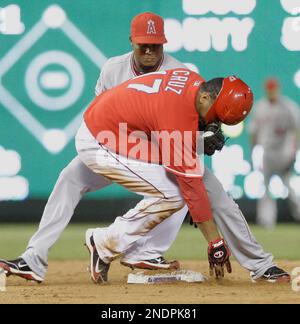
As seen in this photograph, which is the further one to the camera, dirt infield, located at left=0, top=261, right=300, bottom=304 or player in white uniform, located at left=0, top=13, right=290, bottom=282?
player in white uniform, located at left=0, top=13, right=290, bottom=282

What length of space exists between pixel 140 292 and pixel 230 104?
136cm

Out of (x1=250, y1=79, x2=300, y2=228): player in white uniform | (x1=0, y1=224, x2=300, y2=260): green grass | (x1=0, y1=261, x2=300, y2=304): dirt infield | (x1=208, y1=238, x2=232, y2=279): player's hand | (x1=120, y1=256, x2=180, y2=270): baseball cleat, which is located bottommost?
(x1=0, y1=261, x2=300, y2=304): dirt infield

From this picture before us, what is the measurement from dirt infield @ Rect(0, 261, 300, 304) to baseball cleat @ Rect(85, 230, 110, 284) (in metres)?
0.07

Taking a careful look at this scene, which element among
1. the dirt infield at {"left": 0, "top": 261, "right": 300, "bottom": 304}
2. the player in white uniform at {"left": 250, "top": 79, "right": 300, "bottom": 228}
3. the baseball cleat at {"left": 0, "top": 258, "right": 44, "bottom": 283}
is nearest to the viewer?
the dirt infield at {"left": 0, "top": 261, "right": 300, "bottom": 304}

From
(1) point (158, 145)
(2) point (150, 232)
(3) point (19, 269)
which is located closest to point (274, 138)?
(2) point (150, 232)

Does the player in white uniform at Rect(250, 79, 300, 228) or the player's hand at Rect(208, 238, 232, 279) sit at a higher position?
the player in white uniform at Rect(250, 79, 300, 228)

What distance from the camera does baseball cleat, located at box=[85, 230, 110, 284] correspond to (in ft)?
23.3

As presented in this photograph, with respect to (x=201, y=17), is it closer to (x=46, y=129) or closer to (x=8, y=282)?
(x=46, y=129)

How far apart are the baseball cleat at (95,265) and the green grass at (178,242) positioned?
214 centimetres

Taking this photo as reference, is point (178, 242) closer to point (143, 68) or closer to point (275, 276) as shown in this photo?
point (143, 68)

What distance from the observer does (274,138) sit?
12320mm

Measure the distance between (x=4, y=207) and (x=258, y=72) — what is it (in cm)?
331

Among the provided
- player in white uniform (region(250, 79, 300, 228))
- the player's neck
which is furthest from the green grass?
the player's neck

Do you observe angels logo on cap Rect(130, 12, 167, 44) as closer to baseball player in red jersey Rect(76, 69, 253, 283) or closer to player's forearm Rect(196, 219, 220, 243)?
baseball player in red jersey Rect(76, 69, 253, 283)
